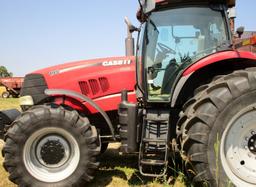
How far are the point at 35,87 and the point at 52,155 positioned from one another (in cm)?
112

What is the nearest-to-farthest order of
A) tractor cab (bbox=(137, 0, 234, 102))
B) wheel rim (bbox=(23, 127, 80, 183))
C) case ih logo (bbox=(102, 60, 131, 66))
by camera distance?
wheel rim (bbox=(23, 127, 80, 183)) < tractor cab (bbox=(137, 0, 234, 102)) < case ih logo (bbox=(102, 60, 131, 66))

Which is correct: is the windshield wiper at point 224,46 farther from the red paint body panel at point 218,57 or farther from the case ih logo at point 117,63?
the case ih logo at point 117,63

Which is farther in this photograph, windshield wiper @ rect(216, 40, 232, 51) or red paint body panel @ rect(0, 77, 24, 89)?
red paint body panel @ rect(0, 77, 24, 89)

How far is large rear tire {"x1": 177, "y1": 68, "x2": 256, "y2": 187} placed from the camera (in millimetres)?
3482

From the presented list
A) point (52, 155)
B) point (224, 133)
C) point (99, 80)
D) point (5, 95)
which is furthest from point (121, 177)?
point (5, 95)

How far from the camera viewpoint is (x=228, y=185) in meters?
3.42

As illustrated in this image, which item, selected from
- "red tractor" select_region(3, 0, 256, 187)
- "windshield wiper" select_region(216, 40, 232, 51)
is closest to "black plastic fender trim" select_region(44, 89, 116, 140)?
"red tractor" select_region(3, 0, 256, 187)

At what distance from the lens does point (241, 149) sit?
3.61 meters

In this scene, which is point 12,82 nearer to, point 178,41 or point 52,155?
point 52,155

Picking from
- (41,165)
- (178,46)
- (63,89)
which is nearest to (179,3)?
(178,46)

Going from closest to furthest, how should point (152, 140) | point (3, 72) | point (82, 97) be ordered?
point (152, 140)
point (82, 97)
point (3, 72)

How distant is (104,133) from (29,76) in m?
1.43

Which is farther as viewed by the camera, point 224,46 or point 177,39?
point 177,39

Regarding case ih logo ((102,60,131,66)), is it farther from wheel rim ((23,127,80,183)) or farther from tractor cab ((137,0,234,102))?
wheel rim ((23,127,80,183))
